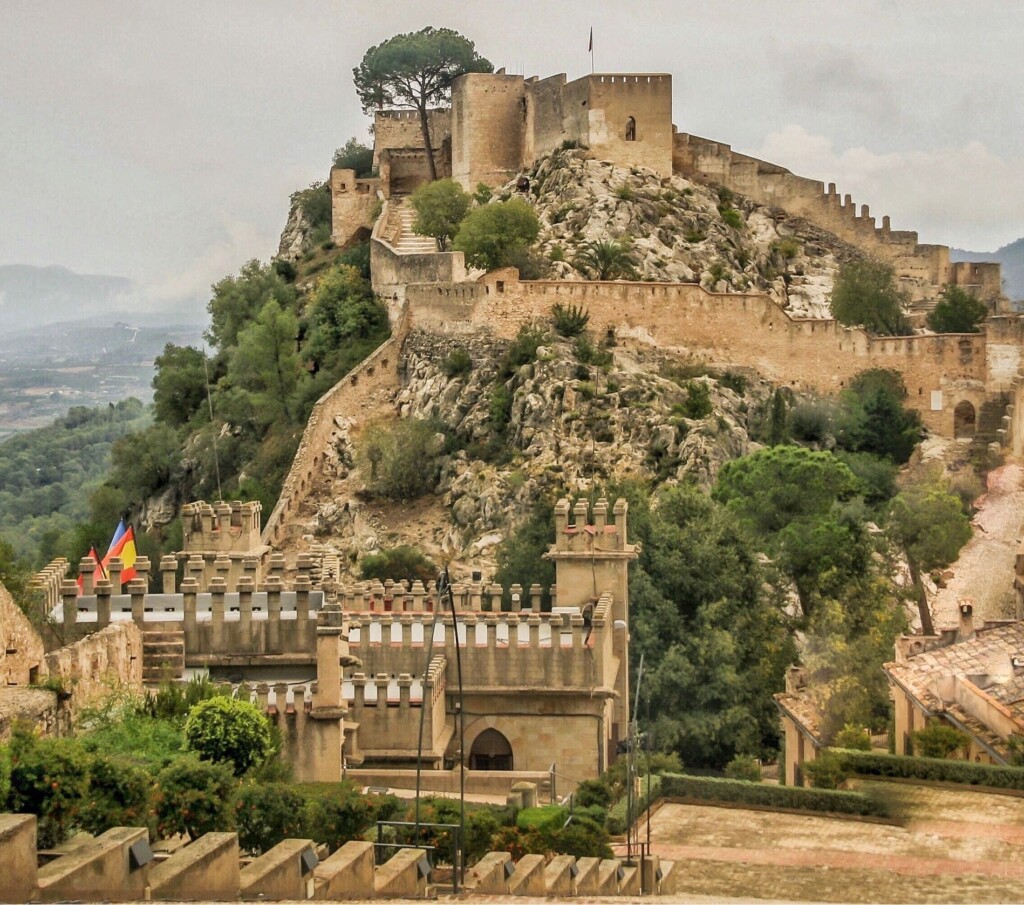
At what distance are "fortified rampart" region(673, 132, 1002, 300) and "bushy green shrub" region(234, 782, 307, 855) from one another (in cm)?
5665

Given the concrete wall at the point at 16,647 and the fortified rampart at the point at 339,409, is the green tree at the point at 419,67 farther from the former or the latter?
the concrete wall at the point at 16,647

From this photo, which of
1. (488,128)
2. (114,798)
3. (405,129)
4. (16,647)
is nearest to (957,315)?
(488,128)

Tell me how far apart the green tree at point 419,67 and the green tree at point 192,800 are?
63.3 metres

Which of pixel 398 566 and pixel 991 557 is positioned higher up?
pixel 991 557

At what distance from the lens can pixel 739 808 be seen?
27.8m

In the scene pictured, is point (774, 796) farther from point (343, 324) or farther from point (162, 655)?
point (343, 324)

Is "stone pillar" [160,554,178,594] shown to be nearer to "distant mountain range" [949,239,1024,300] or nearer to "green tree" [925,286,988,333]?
"green tree" [925,286,988,333]

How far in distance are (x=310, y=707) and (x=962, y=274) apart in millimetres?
51917

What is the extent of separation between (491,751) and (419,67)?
54.9 meters

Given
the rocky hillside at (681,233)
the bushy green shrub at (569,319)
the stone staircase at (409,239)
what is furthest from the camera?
the stone staircase at (409,239)

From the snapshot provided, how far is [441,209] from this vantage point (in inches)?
2768

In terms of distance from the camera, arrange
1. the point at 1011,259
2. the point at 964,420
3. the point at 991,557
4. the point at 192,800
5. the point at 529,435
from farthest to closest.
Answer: the point at 1011,259
the point at 964,420
the point at 529,435
the point at 991,557
the point at 192,800

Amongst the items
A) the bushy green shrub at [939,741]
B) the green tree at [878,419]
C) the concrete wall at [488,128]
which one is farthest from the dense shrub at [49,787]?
the concrete wall at [488,128]

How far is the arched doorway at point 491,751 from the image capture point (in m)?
31.0
